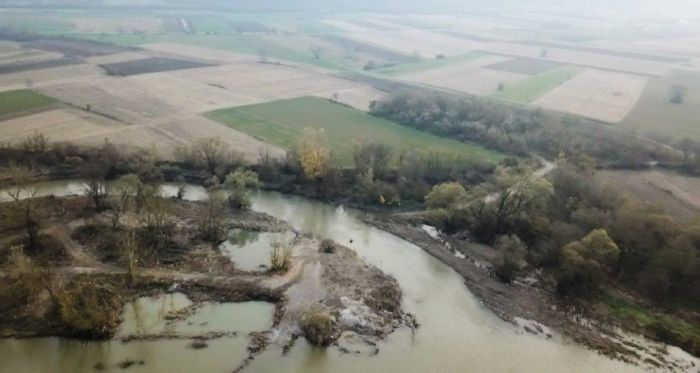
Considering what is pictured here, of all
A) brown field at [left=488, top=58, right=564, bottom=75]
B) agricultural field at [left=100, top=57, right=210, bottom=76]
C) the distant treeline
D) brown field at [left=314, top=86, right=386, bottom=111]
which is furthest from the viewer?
brown field at [left=488, top=58, right=564, bottom=75]

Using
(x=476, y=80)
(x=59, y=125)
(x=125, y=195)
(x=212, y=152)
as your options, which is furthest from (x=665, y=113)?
(x=59, y=125)

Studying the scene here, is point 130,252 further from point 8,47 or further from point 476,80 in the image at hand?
point 8,47

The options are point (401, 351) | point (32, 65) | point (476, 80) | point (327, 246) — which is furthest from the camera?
point (476, 80)

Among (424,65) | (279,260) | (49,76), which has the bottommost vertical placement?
(279,260)

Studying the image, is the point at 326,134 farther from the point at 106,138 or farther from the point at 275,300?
the point at 275,300

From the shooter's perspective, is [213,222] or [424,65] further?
[424,65]

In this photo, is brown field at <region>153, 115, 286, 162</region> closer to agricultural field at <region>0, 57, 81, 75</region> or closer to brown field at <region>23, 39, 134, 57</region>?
agricultural field at <region>0, 57, 81, 75</region>

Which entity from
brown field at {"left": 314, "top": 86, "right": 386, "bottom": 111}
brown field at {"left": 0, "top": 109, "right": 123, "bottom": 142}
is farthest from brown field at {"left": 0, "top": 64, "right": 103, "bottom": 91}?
brown field at {"left": 314, "top": 86, "right": 386, "bottom": 111}

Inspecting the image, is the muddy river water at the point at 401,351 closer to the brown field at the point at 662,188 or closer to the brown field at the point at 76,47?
the brown field at the point at 662,188
